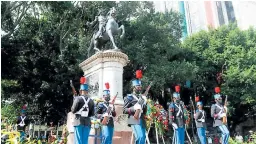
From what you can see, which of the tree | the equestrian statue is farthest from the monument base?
the tree

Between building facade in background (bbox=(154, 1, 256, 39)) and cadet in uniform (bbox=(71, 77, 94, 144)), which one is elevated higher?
building facade in background (bbox=(154, 1, 256, 39))

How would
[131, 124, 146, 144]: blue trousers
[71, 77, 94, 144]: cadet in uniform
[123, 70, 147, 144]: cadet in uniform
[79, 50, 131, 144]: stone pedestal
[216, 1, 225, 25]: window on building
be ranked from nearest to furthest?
[131, 124, 146, 144]: blue trousers
[123, 70, 147, 144]: cadet in uniform
[71, 77, 94, 144]: cadet in uniform
[79, 50, 131, 144]: stone pedestal
[216, 1, 225, 25]: window on building

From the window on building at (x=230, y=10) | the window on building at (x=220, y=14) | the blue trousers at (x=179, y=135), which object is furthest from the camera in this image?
the window on building at (x=220, y=14)

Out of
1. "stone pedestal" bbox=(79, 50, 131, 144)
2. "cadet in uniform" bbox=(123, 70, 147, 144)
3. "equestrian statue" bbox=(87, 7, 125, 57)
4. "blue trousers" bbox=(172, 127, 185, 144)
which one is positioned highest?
"equestrian statue" bbox=(87, 7, 125, 57)

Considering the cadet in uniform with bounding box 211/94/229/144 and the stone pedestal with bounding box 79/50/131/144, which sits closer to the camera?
the cadet in uniform with bounding box 211/94/229/144

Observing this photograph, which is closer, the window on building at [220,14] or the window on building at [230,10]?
the window on building at [230,10]

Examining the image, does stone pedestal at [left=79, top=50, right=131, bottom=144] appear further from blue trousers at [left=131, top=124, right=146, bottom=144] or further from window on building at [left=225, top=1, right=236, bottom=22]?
window on building at [left=225, top=1, right=236, bottom=22]

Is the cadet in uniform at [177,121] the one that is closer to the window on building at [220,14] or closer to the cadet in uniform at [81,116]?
the cadet in uniform at [81,116]

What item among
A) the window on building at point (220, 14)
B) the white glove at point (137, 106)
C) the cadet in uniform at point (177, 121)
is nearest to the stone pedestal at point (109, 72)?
the cadet in uniform at point (177, 121)

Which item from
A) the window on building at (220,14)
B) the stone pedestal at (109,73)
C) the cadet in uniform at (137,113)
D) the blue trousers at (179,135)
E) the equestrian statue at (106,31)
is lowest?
the blue trousers at (179,135)

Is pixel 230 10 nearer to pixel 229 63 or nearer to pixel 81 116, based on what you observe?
pixel 229 63

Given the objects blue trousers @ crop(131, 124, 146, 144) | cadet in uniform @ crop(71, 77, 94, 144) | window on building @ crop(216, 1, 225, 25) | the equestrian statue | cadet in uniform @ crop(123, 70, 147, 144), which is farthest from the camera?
window on building @ crop(216, 1, 225, 25)

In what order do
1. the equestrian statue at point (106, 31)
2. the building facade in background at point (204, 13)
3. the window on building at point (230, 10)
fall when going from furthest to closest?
the window on building at point (230, 10), the building facade in background at point (204, 13), the equestrian statue at point (106, 31)

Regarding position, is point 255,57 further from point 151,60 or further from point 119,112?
point 119,112
